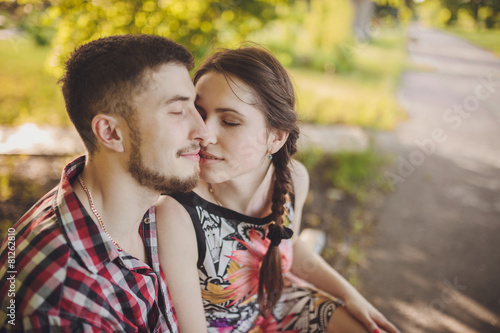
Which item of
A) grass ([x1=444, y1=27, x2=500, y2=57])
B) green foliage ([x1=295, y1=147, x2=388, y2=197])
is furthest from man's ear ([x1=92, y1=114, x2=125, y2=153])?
grass ([x1=444, y1=27, x2=500, y2=57])

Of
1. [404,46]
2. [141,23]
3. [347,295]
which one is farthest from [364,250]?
[404,46]

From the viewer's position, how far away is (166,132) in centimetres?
129

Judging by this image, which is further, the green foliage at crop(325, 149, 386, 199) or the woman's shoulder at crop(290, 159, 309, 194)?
the green foliage at crop(325, 149, 386, 199)

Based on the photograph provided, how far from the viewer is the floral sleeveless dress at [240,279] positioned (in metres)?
1.54

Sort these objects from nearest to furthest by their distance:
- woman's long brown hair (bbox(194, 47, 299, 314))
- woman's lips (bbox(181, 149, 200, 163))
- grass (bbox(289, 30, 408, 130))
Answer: woman's lips (bbox(181, 149, 200, 163)), woman's long brown hair (bbox(194, 47, 299, 314)), grass (bbox(289, 30, 408, 130))

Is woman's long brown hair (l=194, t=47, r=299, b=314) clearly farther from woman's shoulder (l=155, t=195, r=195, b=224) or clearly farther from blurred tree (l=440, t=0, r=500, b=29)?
blurred tree (l=440, t=0, r=500, b=29)

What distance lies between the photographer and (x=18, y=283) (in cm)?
107

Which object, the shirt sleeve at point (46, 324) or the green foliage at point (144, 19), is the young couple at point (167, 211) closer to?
the shirt sleeve at point (46, 324)

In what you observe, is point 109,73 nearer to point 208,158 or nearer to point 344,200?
point 208,158

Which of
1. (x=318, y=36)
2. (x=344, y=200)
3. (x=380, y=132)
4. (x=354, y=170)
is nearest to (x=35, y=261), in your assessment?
(x=344, y=200)

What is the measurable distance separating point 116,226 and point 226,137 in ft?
1.79

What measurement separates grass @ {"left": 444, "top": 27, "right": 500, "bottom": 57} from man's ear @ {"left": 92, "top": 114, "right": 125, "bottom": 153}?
168 inches

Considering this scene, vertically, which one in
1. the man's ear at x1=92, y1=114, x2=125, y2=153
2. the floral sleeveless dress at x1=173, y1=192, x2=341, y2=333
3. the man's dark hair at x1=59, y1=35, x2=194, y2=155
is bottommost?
the floral sleeveless dress at x1=173, y1=192, x2=341, y2=333

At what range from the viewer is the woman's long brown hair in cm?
150
